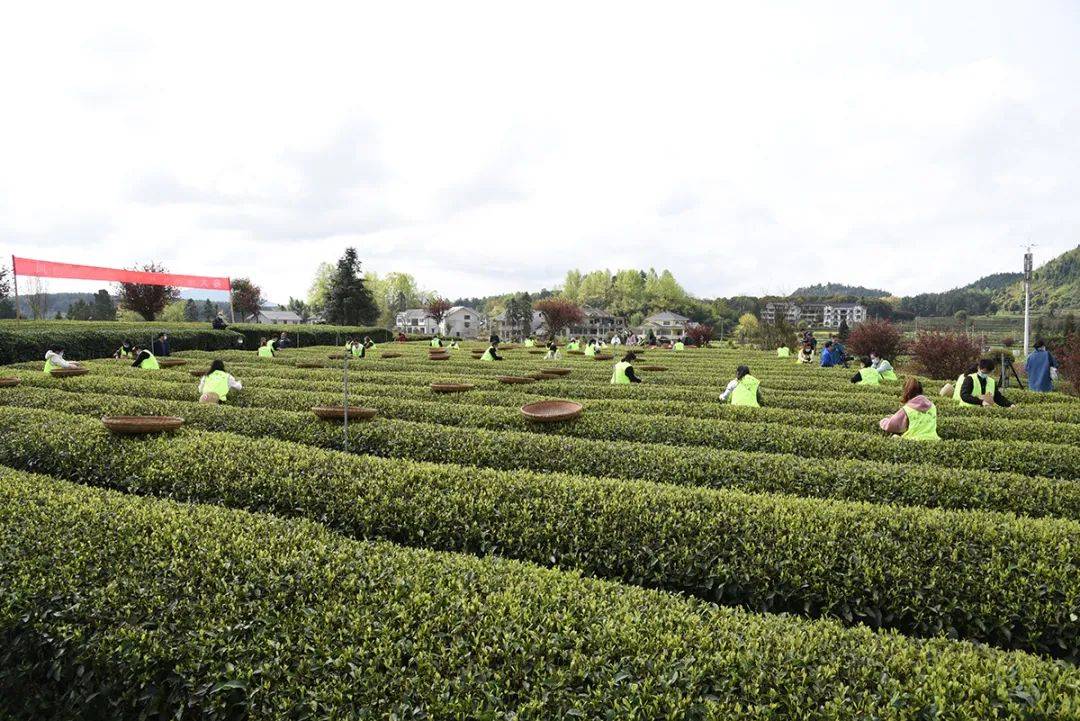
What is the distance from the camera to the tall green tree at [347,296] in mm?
63000

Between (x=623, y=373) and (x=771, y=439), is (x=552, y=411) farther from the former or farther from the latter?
(x=623, y=373)

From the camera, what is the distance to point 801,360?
81.3 feet

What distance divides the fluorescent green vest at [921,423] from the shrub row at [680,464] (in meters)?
1.83

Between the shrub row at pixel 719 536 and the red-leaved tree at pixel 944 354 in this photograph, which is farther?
the red-leaved tree at pixel 944 354

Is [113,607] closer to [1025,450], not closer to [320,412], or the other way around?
[320,412]

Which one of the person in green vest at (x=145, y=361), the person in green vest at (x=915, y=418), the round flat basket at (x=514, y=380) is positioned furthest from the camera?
the person in green vest at (x=145, y=361)

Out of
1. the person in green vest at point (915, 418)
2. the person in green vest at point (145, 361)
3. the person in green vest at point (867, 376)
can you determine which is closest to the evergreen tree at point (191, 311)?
the person in green vest at point (145, 361)

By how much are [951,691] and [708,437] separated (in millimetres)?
5660

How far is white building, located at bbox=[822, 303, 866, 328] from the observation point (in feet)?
455

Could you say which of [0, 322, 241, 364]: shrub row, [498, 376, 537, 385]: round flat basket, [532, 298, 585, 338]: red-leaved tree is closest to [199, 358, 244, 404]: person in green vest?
[498, 376, 537, 385]: round flat basket

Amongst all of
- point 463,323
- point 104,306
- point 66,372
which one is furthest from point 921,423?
point 463,323

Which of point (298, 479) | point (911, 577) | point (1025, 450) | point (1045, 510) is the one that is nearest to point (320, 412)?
point (298, 479)

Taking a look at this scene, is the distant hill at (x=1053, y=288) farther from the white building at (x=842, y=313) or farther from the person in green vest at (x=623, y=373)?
the person in green vest at (x=623, y=373)

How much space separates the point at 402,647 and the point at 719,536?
98.7 inches
